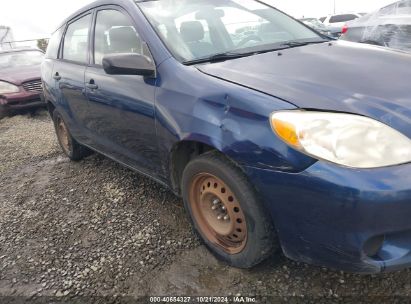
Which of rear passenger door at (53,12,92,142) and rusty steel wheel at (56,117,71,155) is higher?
rear passenger door at (53,12,92,142)

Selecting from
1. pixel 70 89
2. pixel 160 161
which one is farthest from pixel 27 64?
pixel 160 161

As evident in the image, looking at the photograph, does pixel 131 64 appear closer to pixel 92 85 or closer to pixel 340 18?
pixel 92 85

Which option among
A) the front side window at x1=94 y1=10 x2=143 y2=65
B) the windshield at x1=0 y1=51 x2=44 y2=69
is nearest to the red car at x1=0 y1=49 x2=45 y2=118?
the windshield at x1=0 y1=51 x2=44 y2=69

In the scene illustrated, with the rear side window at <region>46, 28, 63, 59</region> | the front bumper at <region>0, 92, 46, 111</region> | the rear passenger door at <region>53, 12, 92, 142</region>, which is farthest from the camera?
the front bumper at <region>0, 92, 46, 111</region>

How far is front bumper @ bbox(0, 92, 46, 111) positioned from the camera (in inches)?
293

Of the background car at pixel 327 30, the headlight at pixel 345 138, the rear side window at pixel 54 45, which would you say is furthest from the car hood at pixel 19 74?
the headlight at pixel 345 138

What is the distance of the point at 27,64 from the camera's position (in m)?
8.63

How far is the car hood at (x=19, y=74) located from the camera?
7.59m

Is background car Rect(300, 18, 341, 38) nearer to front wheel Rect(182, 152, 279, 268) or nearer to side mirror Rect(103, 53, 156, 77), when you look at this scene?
side mirror Rect(103, 53, 156, 77)

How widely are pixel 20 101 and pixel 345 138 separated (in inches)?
280

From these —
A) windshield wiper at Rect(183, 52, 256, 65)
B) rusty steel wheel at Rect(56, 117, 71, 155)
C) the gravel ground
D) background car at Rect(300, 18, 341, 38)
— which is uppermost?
windshield wiper at Rect(183, 52, 256, 65)

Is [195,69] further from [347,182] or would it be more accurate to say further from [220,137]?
[347,182]

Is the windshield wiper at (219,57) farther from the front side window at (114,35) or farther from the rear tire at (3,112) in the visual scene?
the rear tire at (3,112)

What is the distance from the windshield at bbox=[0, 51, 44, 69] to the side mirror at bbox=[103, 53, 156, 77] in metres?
6.99
